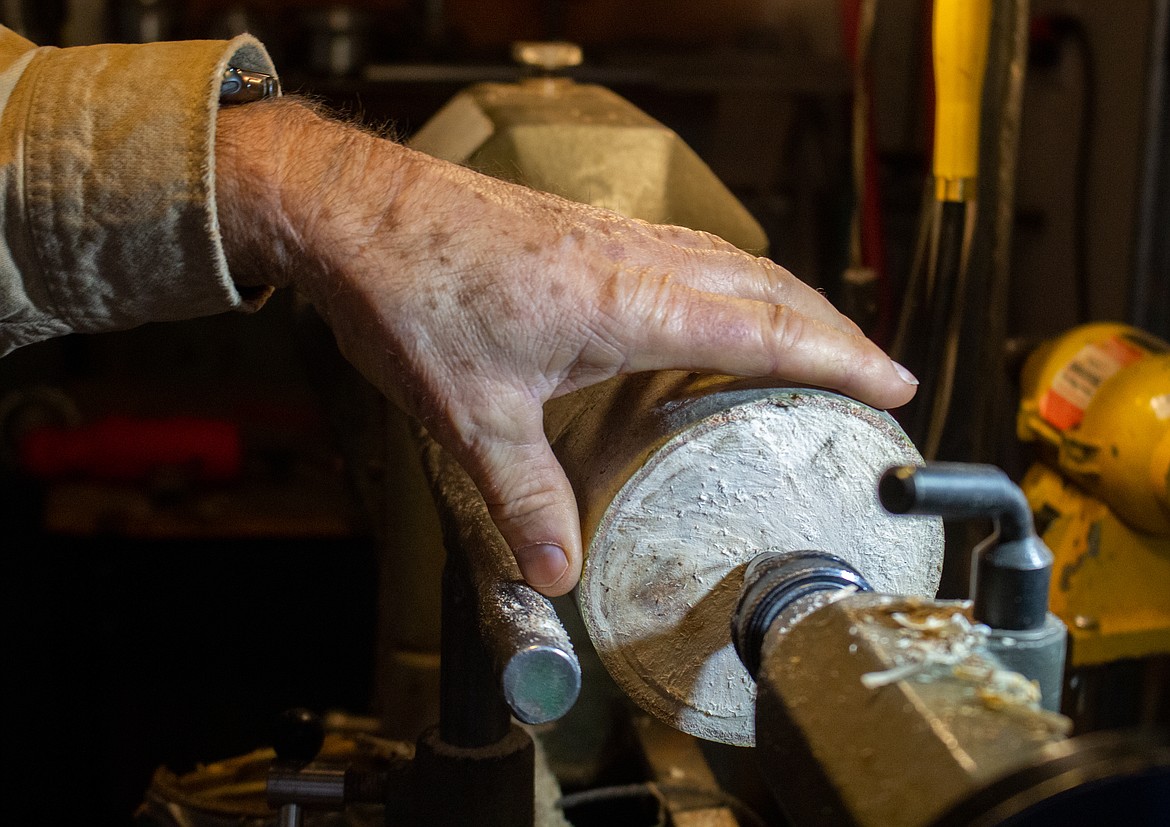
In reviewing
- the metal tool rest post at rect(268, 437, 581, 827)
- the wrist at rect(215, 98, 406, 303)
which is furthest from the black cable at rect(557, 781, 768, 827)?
the wrist at rect(215, 98, 406, 303)

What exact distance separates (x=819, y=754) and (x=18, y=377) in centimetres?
256

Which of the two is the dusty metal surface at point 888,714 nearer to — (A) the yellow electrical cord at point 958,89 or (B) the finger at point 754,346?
(B) the finger at point 754,346

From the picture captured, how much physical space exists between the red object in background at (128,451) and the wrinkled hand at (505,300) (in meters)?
1.60

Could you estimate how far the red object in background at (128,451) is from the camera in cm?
217

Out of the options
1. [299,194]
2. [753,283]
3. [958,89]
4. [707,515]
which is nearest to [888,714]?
[707,515]

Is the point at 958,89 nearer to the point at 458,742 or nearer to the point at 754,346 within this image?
the point at 754,346

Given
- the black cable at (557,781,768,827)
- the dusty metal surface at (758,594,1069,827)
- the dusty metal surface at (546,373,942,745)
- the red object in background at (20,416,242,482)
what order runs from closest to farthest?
the dusty metal surface at (758,594,1069,827) → the dusty metal surface at (546,373,942,745) → the black cable at (557,781,768,827) → the red object in background at (20,416,242,482)

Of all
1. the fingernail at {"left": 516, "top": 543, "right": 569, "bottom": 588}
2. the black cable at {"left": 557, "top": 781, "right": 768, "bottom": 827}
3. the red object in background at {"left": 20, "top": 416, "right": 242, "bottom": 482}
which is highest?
the fingernail at {"left": 516, "top": 543, "right": 569, "bottom": 588}

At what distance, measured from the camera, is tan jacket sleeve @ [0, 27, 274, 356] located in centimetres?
69

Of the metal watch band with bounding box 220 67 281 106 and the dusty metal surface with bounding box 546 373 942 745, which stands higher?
the metal watch band with bounding box 220 67 281 106

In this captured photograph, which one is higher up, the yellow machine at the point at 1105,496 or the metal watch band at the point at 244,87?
the metal watch band at the point at 244,87

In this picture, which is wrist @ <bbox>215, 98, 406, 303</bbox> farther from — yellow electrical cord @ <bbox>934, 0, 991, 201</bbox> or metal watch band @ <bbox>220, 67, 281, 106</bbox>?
yellow electrical cord @ <bbox>934, 0, 991, 201</bbox>

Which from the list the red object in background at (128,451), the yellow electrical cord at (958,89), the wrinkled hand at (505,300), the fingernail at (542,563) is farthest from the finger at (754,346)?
the red object in background at (128,451)

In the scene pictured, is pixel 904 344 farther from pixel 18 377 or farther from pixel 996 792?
pixel 18 377
